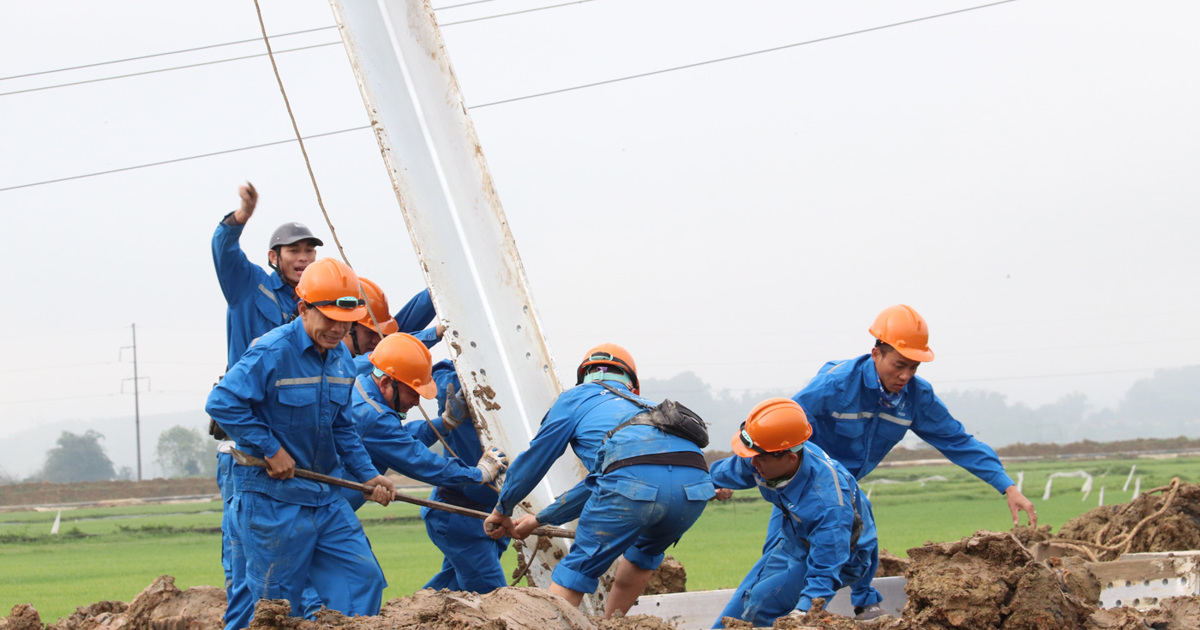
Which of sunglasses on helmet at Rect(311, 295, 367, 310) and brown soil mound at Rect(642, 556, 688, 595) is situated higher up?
sunglasses on helmet at Rect(311, 295, 367, 310)

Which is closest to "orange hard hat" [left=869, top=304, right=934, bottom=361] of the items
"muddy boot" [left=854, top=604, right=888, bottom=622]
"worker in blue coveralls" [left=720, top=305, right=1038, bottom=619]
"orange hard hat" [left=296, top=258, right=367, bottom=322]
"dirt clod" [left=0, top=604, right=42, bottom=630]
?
"worker in blue coveralls" [left=720, top=305, right=1038, bottom=619]

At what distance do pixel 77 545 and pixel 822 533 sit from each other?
2029cm

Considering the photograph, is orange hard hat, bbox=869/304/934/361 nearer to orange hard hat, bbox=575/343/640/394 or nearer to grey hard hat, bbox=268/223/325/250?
orange hard hat, bbox=575/343/640/394

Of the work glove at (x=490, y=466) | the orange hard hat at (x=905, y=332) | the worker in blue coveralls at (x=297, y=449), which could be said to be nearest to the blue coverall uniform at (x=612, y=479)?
the work glove at (x=490, y=466)

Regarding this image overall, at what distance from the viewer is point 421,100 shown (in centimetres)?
728

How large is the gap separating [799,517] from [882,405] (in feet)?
4.48

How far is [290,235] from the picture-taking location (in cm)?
595

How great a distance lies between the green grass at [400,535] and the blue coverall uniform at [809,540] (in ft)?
17.2

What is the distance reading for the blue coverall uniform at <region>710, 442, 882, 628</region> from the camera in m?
4.79

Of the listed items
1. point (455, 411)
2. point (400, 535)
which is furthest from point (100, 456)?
point (455, 411)

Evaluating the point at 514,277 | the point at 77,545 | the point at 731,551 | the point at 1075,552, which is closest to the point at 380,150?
the point at 514,277

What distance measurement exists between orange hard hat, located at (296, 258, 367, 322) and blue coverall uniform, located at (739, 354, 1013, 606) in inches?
104

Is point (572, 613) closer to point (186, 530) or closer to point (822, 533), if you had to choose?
point (822, 533)

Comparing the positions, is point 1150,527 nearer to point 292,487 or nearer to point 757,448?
point 757,448
